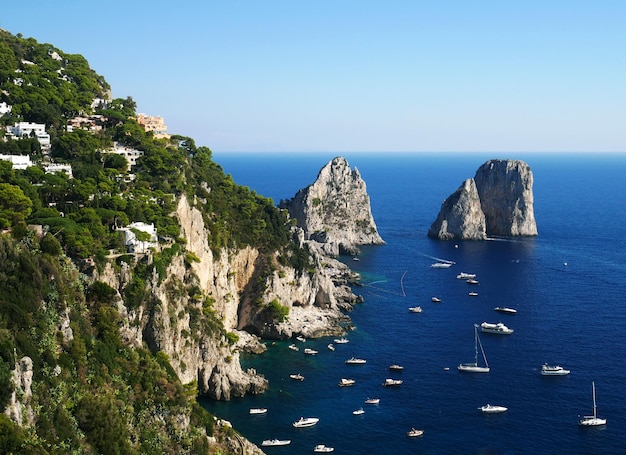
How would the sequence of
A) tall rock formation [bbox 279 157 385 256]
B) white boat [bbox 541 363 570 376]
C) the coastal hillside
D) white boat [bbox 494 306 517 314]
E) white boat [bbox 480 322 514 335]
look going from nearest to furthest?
the coastal hillside, white boat [bbox 541 363 570 376], white boat [bbox 480 322 514 335], white boat [bbox 494 306 517 314], tall rock formation [bbox 279 157 385 256]

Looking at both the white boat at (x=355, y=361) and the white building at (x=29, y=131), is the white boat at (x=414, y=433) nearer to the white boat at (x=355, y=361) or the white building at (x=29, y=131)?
the white boat at (x=355, y=361)

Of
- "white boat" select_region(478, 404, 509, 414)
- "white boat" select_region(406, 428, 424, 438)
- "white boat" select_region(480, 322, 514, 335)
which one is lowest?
"white boat" select_region(406, 428, 424, 438)

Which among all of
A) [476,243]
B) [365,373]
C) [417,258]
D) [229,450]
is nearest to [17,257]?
[229,450]

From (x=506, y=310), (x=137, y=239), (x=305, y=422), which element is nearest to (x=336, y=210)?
(x=506, y=310)

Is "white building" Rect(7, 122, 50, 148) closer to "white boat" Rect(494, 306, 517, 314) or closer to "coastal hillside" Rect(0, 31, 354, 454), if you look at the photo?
"coastal hillside" Rect(0, 31, 354, 454)

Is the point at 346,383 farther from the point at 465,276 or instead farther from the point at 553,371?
the point at 465,276

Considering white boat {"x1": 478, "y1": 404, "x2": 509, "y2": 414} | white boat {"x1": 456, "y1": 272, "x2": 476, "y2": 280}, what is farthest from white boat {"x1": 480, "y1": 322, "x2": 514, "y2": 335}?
white boat {"x1": 456, "y1": 272, "x2": 476, "y2": 280}

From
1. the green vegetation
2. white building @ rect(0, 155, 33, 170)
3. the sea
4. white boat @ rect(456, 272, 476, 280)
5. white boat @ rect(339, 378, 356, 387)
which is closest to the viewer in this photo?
the green vegetation
